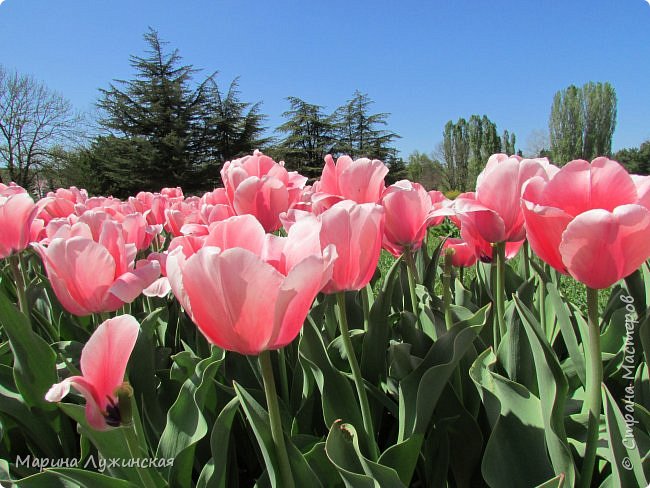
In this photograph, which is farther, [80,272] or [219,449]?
[80,272]

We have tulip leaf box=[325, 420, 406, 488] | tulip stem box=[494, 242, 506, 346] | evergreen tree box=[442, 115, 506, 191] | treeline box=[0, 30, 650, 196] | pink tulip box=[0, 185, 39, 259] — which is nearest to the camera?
tulip leaf box=[325, 420, 406, 488]

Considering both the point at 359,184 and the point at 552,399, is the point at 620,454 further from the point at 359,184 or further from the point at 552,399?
the point at 359,184

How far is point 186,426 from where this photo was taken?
83cm

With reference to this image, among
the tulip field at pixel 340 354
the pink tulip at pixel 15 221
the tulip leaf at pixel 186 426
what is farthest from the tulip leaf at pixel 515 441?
the pink tulip at pixel 15 221

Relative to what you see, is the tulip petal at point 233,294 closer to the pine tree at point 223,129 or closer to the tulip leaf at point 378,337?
the tulip leaf at point 378,337

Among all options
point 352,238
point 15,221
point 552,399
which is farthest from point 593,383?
point 15,221

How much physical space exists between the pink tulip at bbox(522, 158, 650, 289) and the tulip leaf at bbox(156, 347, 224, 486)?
568mm

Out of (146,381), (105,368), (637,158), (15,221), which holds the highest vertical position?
(637,158)

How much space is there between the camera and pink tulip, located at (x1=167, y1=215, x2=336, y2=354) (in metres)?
0.52

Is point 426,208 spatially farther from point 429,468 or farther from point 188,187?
point 188,187

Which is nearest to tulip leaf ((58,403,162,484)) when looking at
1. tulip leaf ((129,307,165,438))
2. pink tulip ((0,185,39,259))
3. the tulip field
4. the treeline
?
the tulip field

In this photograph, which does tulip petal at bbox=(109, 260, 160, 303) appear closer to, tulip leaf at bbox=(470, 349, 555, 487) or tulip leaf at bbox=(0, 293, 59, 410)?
tulip leaf at bbox=(0, 293, 59, 410)

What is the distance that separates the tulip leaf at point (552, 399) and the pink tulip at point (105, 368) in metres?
0.57

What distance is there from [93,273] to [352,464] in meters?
0.58
